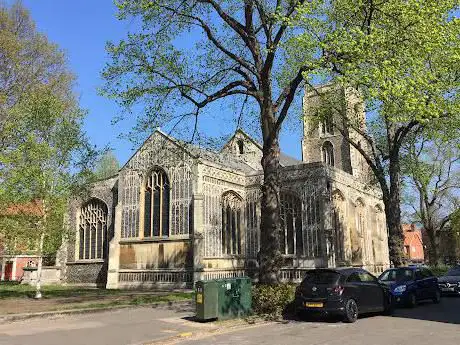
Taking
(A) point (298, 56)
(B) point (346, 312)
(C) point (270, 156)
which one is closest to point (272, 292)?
(B) point (346, 312)

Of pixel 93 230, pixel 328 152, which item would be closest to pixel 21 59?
pixel 93 230

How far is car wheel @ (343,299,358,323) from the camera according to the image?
13.2m

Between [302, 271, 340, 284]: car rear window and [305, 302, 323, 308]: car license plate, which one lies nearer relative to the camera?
[305, 302, 323, 308]: car license plate

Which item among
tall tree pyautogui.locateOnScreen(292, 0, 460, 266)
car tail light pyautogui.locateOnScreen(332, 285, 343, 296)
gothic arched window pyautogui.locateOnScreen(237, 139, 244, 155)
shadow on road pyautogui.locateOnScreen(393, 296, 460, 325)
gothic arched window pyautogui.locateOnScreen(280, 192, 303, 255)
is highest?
gothic arched window pyautogui.locateOnScreen(237, 139, 244, 155)

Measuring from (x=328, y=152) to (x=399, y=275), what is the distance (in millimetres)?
29576

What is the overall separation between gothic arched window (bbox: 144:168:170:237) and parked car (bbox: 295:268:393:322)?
15493 mm

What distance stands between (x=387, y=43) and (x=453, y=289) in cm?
1430

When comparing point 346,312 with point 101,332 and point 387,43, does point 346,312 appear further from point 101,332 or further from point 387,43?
point 387,43

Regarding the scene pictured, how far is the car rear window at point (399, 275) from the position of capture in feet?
59.5

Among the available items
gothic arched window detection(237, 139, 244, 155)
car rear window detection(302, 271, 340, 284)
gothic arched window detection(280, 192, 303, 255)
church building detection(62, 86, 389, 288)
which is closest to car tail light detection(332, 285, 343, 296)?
car rear window detection(302, 271, 340, 284)

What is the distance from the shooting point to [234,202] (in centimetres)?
3045

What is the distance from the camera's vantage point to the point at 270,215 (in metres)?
15.3

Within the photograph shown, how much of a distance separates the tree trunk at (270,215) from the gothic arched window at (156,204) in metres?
13.9

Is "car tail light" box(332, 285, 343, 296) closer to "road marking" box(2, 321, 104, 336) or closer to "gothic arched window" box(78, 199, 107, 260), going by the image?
"road marking" box(2, 321, 104, 336)
